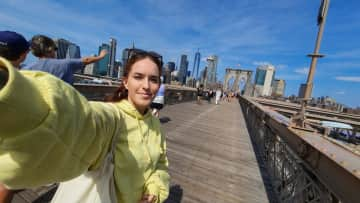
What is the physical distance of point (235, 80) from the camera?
2840 inches

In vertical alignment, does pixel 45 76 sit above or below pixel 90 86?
above

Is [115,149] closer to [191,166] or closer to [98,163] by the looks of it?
[98,163]

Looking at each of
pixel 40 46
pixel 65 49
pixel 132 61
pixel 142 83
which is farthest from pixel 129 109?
pixel 65 49

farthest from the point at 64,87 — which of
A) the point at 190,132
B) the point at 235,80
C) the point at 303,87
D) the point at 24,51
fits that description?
the point at 235,80

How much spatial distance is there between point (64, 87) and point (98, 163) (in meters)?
0.45

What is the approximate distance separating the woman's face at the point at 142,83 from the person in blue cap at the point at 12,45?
893 millimetres

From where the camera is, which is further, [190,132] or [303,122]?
[190,132]

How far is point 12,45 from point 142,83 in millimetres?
1044

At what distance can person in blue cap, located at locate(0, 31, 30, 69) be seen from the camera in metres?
1.34

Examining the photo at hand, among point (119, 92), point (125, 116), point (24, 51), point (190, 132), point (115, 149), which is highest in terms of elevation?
point (24, 51)

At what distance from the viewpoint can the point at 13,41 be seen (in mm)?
1388

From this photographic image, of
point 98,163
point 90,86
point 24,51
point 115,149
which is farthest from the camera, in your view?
point 90,86

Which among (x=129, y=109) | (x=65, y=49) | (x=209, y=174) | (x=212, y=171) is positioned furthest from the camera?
(x=65, y=49)

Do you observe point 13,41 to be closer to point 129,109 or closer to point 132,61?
point 132,61
